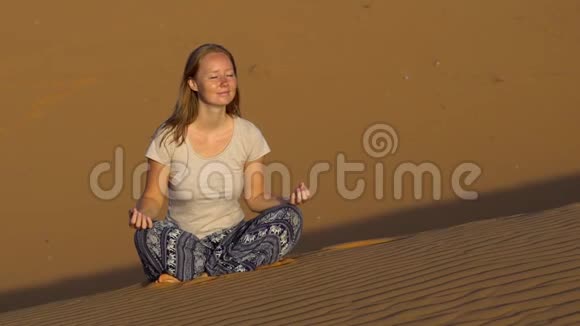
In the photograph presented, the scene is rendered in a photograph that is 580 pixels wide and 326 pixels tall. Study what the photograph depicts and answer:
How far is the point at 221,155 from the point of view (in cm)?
762

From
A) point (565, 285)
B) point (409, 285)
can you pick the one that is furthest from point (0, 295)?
point (565, 285)

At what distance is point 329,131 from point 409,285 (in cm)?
1039

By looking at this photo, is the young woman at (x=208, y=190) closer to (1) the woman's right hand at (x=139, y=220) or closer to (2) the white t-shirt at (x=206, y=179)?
(2) the white t-shirt at (x=206, y=179)

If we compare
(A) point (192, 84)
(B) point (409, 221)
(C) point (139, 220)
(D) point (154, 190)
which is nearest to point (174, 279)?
(D) point (154, 190)

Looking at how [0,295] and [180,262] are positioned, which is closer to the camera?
[180,262]

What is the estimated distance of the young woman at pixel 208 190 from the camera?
757cm

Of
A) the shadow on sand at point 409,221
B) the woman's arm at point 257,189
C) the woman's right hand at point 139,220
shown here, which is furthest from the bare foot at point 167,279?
the shadow on sand at point 409,221

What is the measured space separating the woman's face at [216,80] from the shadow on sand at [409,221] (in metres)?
4.82

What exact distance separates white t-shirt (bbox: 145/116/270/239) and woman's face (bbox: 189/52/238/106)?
23 centimetres

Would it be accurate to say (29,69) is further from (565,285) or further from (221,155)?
(565,285)

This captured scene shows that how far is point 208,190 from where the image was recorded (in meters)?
7.57

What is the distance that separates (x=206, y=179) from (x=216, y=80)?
21.2 inches

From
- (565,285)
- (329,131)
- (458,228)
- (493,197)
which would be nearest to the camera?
(565,285)

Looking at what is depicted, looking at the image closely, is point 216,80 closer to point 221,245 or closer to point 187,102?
point 187,102
